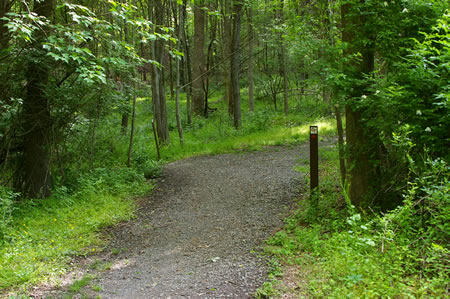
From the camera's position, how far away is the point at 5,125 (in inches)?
275

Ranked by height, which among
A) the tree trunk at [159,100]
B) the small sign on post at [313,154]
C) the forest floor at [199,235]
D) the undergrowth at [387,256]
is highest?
the tree trunk at [159,100]

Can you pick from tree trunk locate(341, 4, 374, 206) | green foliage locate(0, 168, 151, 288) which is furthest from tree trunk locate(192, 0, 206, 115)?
tree trunk locate(341, 4, 374, 206)

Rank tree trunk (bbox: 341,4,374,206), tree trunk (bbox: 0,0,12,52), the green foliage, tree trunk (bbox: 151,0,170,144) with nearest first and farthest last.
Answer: the green foliage → tree trunk (bbox: 341,4,374,206) → tree trunk (bbox: 0,0,12,52) → tree trunk (bbox: 151,0,170,144)

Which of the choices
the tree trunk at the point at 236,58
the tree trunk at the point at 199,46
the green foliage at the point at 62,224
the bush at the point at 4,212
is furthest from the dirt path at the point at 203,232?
the tree trunk at the point at 199,46

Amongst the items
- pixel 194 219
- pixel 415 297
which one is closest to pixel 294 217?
pixel 194 219

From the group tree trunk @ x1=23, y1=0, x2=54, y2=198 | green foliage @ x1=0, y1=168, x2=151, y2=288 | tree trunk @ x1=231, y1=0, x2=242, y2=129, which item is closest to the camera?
green foliage @ x1=0, y1=168, x2=151, y2=288

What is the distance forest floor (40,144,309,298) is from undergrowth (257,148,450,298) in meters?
0.52

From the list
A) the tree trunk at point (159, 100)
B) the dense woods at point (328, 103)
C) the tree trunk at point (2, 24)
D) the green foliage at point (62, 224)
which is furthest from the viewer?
the tree trunk at point (159, 100)

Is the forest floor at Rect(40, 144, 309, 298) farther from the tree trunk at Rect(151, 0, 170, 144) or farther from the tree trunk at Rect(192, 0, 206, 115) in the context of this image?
the tree trunk at Rect(192, 0, 206, 115)

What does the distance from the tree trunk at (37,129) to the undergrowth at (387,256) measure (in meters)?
5.49

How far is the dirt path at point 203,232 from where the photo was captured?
429 centimetres

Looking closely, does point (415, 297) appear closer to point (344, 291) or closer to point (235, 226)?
point (344, 291)

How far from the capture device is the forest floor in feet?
14.0

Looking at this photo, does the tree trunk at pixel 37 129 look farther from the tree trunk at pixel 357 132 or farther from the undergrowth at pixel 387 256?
the tree trunk at pixel 357 132
